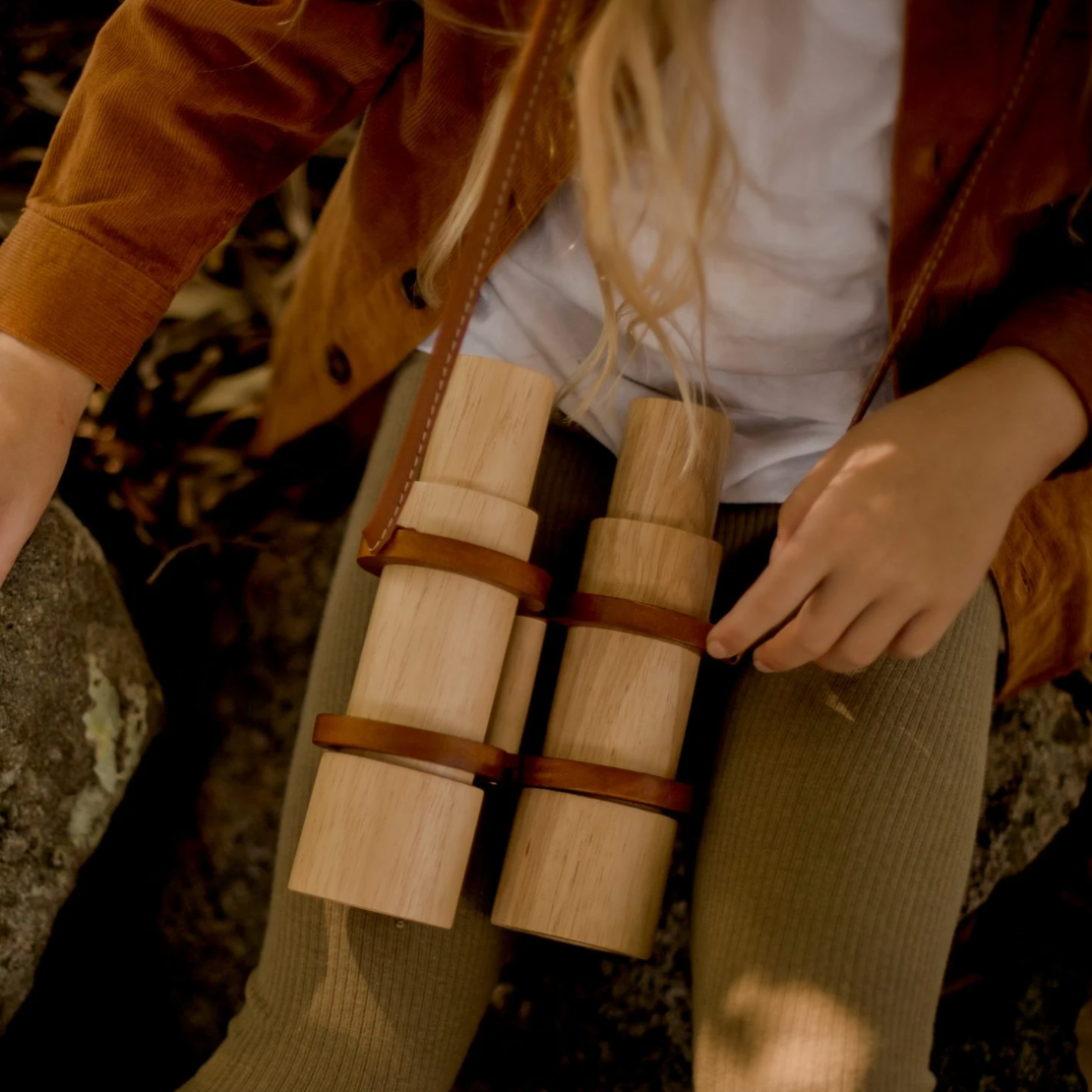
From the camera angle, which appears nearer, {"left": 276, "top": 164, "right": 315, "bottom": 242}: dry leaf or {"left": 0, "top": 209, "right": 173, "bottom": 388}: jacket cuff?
{"left": 0, "top": 209, "right": 173, "bottom": 388}: jacket cuff

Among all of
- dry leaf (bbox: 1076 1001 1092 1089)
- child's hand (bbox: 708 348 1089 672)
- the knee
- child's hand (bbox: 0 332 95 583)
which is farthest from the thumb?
dry leaf (bbox: 1076 1001 1092 1089)

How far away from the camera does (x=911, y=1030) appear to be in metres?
0.66

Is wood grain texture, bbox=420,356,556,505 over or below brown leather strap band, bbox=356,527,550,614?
over

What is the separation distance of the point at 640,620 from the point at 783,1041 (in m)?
0.30

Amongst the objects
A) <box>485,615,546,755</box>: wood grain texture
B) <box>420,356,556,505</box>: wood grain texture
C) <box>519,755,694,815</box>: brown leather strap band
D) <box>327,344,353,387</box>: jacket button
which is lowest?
<box>519,755,694,815</box>: brown leather strap band

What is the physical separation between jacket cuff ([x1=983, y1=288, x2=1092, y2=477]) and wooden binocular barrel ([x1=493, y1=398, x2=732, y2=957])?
0.21m

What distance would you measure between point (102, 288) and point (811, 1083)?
0.75 metres

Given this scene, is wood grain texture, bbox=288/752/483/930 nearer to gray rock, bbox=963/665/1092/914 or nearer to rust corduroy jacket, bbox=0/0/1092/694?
rust corduroy jacket, bbox=0/0/1092/694

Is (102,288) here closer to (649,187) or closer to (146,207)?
(146,207)

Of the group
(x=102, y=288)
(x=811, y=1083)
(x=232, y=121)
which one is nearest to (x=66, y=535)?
(x=102, y=288)

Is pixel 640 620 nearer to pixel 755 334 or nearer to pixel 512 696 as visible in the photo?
pixel 512 696

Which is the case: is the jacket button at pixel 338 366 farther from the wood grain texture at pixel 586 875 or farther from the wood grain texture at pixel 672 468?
the wood grain texture at pixel 586 875

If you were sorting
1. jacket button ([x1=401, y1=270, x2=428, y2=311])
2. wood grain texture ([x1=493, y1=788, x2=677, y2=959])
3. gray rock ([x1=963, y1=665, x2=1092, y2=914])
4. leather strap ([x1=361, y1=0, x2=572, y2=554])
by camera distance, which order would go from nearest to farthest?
leather strap ([x1=361, y1=0, x2=572, y2=554]) < wood grain texture ([x1=493, y1=788, x2=677, y2=959]) < jacket button ([x1=401, y1=270, x2=428, y2=311]) < gray rock ([x1=963, y1=665, x2=1092, y2=914])

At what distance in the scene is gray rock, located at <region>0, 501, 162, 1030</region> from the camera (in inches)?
33.3
